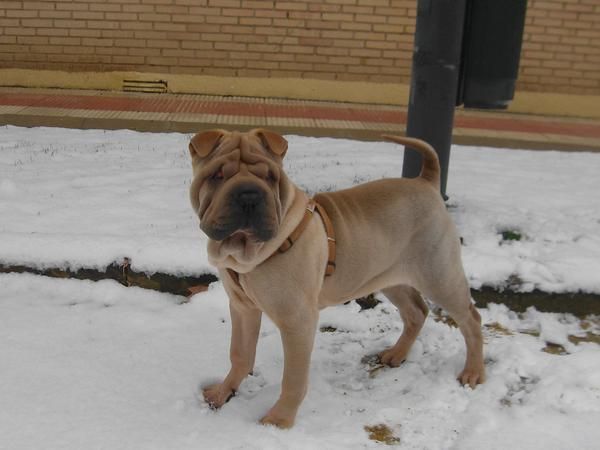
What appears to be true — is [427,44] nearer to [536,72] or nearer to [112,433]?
[112,433]

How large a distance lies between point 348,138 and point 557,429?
4639mm

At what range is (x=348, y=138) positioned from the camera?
6.60 meters

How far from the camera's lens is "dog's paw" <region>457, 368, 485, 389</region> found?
261 centimetres

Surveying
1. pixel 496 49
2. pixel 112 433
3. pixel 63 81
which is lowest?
pixel 112 433

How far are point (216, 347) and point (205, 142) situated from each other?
44.7 inches

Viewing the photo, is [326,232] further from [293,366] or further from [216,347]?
[216,347]

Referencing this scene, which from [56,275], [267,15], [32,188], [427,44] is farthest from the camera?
[267,15]

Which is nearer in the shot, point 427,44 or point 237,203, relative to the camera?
point 237,203

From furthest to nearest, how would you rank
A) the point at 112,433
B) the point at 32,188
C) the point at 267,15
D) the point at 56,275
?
1. the point at 267,15
2. the point at 32,188
3. the point at 56,275
4. the point at 112,433

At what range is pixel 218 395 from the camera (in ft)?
8.05

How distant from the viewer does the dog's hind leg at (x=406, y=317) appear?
281cm

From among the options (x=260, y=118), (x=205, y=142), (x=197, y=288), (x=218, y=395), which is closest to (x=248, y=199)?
(x=205, y=142)

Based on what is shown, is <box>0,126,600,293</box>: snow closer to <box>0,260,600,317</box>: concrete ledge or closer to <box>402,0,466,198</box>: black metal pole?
<box>0,260,600,317</box>: concrete ledge

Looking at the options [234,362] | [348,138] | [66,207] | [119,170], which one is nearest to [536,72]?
[348,138]
